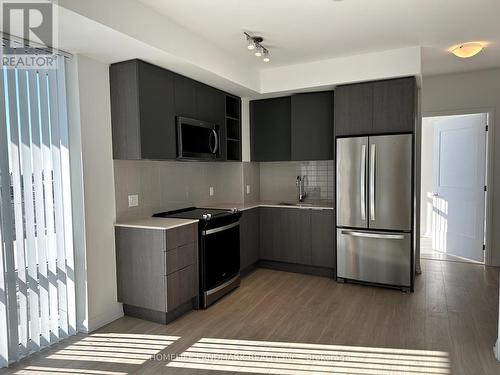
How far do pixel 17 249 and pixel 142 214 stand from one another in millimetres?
1210

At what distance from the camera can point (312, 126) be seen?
446 centimetres

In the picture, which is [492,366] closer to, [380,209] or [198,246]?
[380,209]

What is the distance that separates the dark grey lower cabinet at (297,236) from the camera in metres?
4.27

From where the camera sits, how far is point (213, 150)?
156 inches

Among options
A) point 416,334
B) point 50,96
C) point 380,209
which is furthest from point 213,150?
point 416,334

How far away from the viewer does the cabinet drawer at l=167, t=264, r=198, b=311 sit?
3.00m

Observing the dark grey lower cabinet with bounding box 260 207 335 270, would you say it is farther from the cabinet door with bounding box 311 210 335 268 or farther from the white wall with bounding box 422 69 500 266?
the white wall with bounding box 422 69 500 266

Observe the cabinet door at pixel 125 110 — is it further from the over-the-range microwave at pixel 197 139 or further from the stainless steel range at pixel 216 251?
the stainless steel range at pixel 216 251

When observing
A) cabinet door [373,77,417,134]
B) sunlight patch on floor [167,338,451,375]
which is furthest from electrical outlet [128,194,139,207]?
cabinet door [373,77,417,134]

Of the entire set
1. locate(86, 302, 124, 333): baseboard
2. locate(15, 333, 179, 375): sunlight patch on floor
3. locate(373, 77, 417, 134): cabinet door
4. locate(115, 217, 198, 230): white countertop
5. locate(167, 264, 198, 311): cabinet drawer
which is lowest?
locate(15, 333, 179, 375): sunlight patch on floor

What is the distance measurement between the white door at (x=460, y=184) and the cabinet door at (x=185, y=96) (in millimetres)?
4032

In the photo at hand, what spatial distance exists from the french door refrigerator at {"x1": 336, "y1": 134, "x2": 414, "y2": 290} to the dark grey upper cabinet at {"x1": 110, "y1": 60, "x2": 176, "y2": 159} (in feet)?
6.90

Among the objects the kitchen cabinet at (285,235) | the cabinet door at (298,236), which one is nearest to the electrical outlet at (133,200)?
the kitchen cabinet at (285,235)

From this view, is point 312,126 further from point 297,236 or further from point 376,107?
point 297,236
